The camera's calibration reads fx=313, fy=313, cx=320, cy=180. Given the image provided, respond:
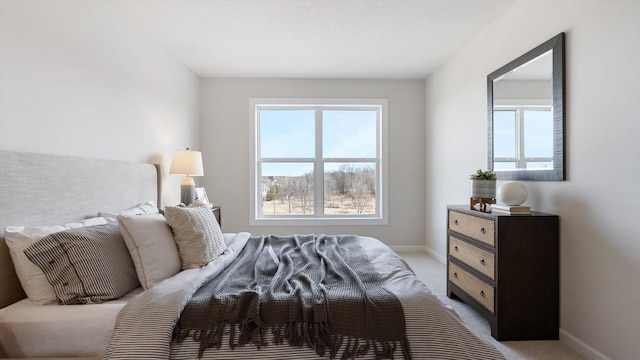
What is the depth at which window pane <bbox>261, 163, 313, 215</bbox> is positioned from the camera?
183 inches

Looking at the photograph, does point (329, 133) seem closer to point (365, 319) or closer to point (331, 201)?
point (331, 201)

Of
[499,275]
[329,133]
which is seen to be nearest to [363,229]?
[329,133]

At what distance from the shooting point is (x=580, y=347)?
2.00 meters

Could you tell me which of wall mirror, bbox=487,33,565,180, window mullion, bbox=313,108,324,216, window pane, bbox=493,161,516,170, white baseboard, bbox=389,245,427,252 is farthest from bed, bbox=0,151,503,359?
white baseboard, bbox=389,245,427,252

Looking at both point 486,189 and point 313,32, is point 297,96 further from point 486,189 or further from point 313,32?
point 486,189

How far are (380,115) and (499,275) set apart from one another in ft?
9.75

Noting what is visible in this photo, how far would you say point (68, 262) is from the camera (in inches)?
54.5

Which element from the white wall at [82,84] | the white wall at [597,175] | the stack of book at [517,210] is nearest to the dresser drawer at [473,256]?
the stack of book at [517,210]

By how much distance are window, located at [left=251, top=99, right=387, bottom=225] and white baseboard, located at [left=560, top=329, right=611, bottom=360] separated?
8.63 feet

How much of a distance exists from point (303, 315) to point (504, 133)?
8.00ft

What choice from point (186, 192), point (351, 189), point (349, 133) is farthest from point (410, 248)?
point (186, 192)

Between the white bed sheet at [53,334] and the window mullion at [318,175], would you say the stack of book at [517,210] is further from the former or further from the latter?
the window mullion at [318,175]

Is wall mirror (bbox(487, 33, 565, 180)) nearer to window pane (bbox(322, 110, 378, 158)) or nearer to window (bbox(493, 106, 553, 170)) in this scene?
window (bbox(493, 106, 553, 170))

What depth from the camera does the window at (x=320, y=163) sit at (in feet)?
15.2
